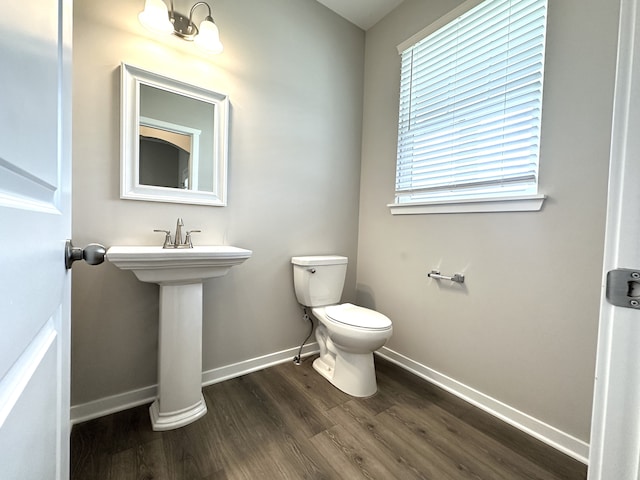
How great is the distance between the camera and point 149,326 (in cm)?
154

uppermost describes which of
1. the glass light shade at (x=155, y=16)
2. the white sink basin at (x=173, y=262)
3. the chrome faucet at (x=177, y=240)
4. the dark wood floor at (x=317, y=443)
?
the glass light shade at (x=155, y=16)

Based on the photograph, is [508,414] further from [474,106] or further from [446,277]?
[474,106]

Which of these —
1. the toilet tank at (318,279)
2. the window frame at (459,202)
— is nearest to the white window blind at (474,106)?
the window frame at (459,202)

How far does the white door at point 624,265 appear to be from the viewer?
16.9 inches

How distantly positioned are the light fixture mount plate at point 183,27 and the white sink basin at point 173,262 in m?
1.22

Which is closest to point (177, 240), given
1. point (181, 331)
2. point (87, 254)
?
point (181, 331)

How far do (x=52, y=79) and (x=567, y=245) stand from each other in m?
→ 1.83

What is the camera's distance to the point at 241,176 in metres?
1.79

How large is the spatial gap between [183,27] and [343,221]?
1617 millimetres

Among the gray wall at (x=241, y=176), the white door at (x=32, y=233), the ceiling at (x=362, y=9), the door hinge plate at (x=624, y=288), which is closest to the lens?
the white door at (x=32, y=233)

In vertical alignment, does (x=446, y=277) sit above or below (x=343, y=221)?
below

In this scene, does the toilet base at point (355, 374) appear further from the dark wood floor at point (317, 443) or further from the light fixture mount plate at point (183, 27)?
the light fixture mount plate at point (183, 27)

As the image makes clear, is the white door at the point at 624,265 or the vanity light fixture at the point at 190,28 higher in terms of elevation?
the vanity light fixture at the point at 190,28

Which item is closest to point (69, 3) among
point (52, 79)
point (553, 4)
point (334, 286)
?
point (52, 79)
